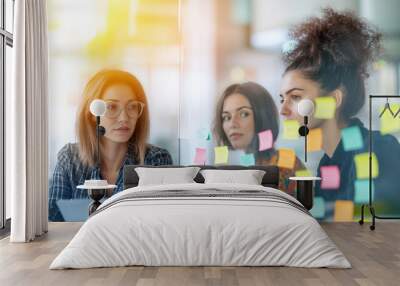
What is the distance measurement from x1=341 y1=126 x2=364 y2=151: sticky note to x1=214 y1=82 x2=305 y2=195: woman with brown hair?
62 centimetres

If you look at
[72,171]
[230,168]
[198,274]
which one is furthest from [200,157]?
[198,274]

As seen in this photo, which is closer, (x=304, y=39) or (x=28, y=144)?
(x=28, y=144)

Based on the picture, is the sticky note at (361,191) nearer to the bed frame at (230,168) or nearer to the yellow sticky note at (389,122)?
the yellow sticky note at (389,122)

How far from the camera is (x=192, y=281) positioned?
166 inches

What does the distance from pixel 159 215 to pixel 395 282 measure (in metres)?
1.84

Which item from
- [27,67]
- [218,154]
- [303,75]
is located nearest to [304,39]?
[303,75]

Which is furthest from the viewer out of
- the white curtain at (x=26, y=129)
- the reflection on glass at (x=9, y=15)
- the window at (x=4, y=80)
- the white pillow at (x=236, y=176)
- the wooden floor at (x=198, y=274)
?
the reflection on glass at (x=9, y=15)

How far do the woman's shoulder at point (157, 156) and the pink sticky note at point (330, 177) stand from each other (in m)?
1.96

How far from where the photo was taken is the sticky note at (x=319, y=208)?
759 cm

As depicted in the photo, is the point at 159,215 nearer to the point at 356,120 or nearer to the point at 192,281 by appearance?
the point at 192,281

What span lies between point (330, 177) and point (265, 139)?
0.95 metres

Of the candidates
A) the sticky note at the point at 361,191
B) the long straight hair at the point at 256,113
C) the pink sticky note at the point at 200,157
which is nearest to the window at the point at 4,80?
the pink sticky note at the point at 200,157

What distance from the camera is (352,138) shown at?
7.56m

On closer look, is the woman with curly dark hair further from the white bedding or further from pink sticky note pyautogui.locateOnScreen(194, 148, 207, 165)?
the white bedding
